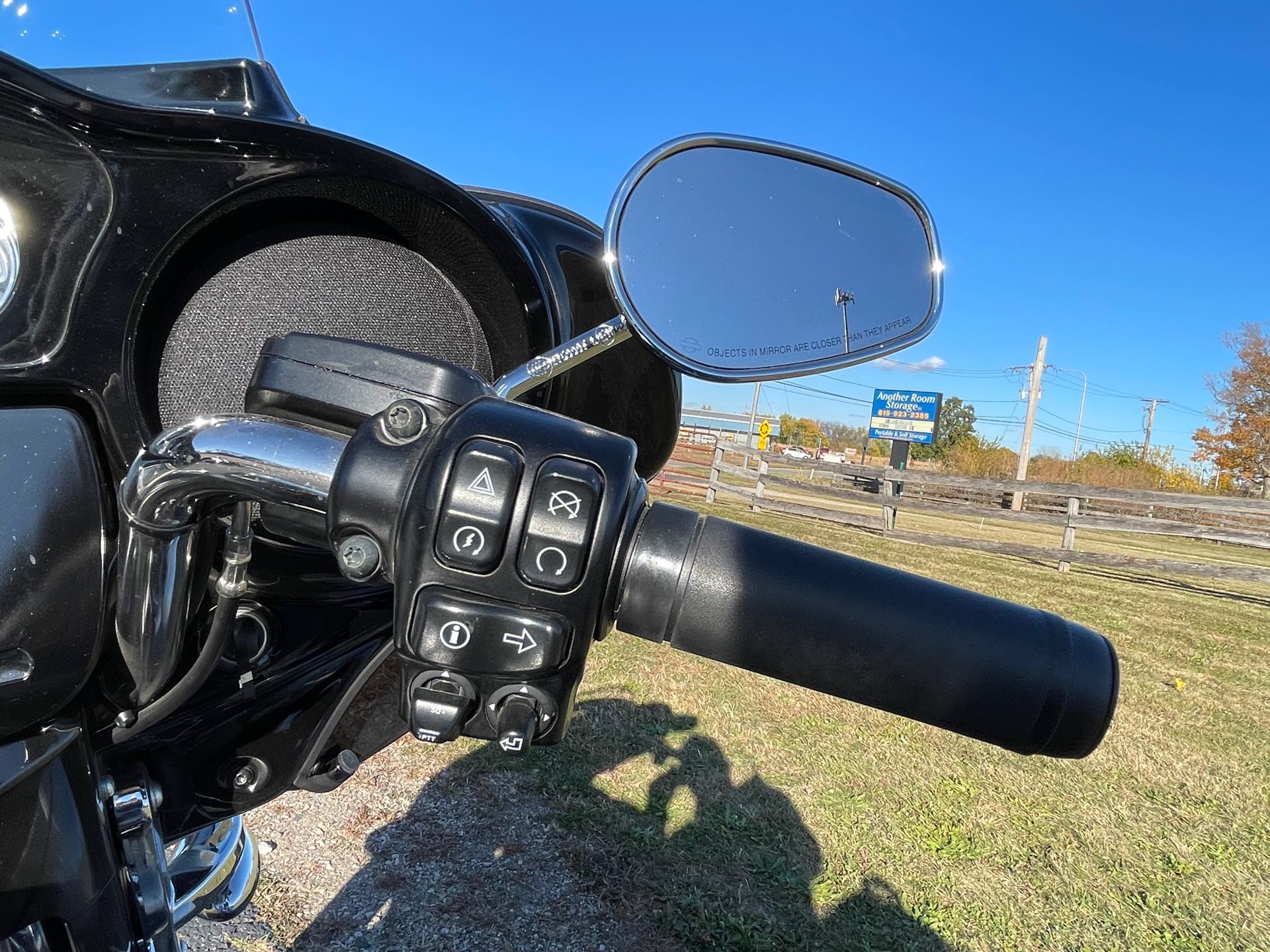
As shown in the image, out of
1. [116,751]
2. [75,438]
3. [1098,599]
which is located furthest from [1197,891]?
[1098,599]

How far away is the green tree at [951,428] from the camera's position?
52.7 meters

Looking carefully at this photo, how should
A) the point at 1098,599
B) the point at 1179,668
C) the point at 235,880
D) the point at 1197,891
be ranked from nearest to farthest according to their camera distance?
the point at 235,880, the point at 1197,891, the point at 1179,668, the point at 1098,599

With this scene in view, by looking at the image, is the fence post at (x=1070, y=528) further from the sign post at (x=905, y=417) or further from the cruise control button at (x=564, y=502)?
the cruise control button at (x=564, y=502)

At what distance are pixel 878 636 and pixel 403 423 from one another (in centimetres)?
37

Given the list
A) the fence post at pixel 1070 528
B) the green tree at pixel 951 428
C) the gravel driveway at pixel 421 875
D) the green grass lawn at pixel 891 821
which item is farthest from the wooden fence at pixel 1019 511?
the green tree at pixel 951 428

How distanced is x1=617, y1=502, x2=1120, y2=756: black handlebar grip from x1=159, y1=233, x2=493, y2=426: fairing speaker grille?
65 cm

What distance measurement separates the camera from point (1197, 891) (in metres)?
3.14

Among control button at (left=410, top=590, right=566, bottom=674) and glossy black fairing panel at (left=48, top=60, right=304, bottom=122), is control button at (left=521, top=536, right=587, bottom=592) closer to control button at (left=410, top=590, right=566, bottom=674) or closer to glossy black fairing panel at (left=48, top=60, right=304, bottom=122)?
control button at (left=410, top=590, right=566, bottom=674)

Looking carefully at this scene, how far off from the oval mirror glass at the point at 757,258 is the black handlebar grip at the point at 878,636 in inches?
15.7

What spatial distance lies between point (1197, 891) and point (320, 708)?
11.5ft

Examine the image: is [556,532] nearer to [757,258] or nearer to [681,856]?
[757,258]

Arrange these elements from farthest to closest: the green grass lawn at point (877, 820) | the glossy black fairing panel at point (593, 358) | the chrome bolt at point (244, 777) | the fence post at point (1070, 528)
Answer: the fence post at point (1070, 528)
the green grass lawn at point (877, 820)
the glossy black fairing panel at point (593, 358)
the chrome bolt at point (244, 777)

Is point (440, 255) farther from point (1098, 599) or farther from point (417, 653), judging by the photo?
point (1098, 599)

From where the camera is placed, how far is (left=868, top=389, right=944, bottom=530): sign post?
20875 mm
